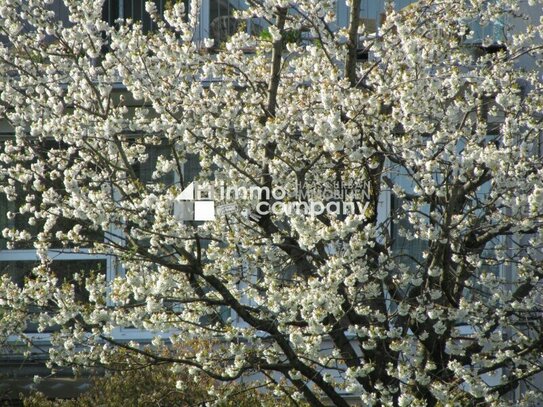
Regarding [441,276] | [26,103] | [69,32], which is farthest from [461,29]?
[26,103]

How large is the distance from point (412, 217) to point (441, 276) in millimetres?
405

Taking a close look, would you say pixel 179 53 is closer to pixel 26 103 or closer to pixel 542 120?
pixel 26 103

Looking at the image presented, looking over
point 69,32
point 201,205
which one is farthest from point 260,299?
point 69,32

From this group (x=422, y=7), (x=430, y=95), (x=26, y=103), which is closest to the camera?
(x=430, y=95)

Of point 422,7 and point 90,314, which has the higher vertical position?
point 422,7

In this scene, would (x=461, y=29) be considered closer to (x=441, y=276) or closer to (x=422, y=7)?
(x=422, y=7)

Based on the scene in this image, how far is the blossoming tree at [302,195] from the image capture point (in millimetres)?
5289

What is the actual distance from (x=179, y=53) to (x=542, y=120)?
2.25 meters

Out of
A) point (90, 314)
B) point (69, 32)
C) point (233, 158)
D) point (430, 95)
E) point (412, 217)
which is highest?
point (69, 32)

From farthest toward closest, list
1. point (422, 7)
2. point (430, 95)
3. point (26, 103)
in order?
point (26, 103) < point (422, 7) < point (430, 95)

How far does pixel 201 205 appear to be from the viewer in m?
5.91

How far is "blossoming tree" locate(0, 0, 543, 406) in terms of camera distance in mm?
5289

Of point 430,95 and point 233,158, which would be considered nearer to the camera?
point 430,95

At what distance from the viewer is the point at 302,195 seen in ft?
18.9
